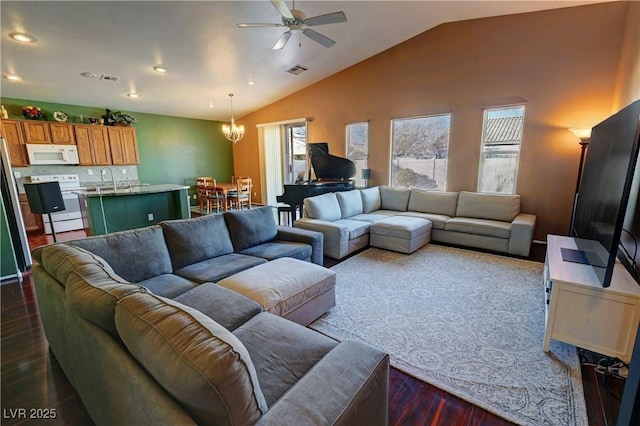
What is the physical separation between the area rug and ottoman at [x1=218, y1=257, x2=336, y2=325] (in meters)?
0.22

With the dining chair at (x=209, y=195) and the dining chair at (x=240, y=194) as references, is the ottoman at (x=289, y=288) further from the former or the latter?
the dining chair at (x=209, y=195)

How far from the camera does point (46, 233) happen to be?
17.7 feet

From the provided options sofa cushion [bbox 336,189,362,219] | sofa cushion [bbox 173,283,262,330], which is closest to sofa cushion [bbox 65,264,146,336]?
sofa cushion [bbox 173,283,262,330]

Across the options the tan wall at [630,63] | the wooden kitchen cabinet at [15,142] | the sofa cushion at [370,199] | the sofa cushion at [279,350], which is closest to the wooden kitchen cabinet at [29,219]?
the wooden kitchen cabinet at [15,142]

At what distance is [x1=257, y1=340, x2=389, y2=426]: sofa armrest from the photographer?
34.5 inches

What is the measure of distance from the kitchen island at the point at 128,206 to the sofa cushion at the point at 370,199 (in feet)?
10.7

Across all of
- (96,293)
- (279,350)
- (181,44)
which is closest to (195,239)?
(96,293)

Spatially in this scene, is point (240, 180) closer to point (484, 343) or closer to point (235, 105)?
point (235, 105)

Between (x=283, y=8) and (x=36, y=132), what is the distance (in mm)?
5599

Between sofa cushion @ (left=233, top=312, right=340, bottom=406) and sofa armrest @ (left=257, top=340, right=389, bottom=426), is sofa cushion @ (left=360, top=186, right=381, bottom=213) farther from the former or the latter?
sofa armrest @ (left=257, top=340, right=389, bottom=426)

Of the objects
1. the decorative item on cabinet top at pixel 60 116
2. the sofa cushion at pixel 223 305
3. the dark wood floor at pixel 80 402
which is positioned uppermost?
the decorative item on cabinet top at pixel 60 116

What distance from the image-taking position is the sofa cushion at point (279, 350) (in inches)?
45.8

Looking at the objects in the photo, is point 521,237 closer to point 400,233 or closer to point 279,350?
point 400,233

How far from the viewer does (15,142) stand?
16.8ft
